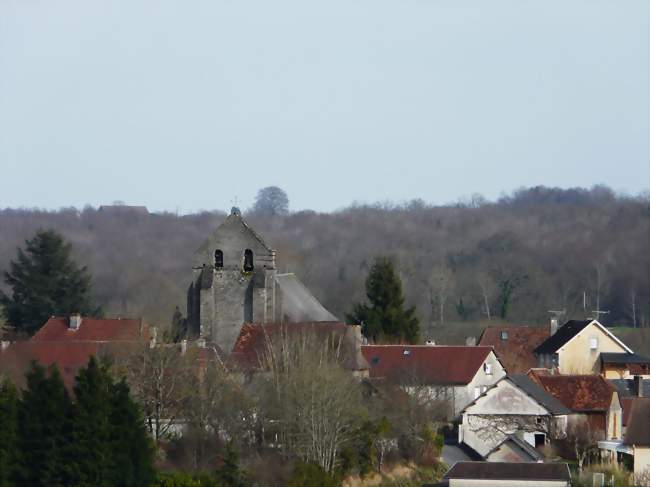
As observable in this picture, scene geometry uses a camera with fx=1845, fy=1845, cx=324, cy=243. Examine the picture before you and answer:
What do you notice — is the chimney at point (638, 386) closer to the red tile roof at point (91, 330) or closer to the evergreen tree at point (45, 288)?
the red tile roof at point (91, 330)

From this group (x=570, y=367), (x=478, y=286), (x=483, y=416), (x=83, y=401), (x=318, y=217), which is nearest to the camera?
(x=83, y=401)

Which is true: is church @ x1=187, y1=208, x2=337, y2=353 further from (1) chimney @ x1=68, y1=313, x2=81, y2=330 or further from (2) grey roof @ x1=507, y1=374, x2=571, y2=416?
(2) grey roof @ x1=507, y1=374, x2=571, y2=416

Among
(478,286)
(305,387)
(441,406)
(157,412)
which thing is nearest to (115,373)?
(157,412)

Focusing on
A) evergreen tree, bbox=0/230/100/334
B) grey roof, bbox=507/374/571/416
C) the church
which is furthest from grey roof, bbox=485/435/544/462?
evergreen tree, bbox=0/230/100/334

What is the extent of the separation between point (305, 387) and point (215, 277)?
13.4 meters

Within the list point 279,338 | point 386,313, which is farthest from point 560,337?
point 279,338

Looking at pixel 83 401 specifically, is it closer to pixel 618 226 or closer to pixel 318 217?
pixel 618 226

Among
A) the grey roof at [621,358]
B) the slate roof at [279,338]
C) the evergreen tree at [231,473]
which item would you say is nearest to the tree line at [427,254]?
the slate roof at [279,338]

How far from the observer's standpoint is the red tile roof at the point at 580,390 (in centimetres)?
4791

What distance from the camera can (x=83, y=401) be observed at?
35625 mm

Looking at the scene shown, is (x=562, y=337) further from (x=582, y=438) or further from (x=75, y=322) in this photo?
(x=75, y=322)

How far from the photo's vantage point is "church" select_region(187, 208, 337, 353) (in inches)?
2100

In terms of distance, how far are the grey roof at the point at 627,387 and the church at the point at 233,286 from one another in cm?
932

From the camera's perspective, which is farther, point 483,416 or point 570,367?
point 570,367
